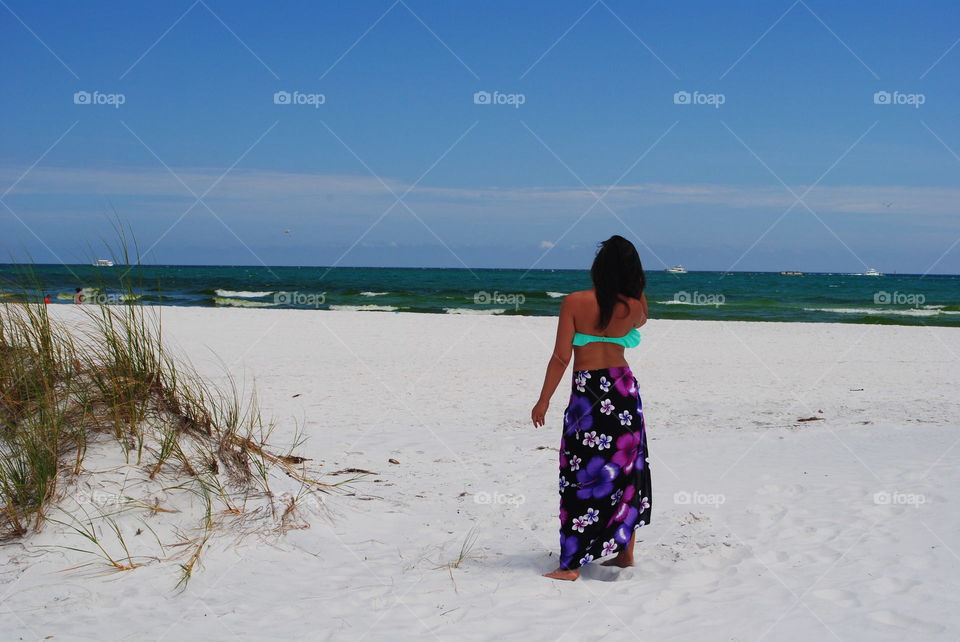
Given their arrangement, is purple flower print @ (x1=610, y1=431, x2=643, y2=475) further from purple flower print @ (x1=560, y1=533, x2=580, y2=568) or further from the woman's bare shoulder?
the woman's bare shoulder

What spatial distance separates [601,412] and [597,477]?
1.11 feet

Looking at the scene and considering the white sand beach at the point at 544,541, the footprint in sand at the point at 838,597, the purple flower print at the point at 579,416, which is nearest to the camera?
the white sand beach at the point at 544,541

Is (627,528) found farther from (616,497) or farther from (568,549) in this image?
(568,549)

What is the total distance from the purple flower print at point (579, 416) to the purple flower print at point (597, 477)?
0.57 feet

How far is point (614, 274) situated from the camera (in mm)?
3441

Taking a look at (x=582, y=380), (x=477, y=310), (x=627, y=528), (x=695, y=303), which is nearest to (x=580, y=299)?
(x=582, y=380)

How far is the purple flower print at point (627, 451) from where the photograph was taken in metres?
3.57

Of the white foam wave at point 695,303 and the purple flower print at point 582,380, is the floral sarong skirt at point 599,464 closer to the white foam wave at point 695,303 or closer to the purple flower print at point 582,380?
the purple flower print at point 582,380

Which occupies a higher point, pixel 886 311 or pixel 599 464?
pixel 886 311

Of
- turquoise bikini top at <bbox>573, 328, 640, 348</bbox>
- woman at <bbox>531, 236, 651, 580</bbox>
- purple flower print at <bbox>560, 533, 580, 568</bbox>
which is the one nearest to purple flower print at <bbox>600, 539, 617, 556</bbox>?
woman at <bbox>531, 236, 651, 580</bbox>

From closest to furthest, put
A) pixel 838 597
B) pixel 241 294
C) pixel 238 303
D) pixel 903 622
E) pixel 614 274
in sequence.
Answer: pixel 903 622 → pixel 838 597 → pixel 614 274 → pixel 238 303 → pixel 241 294

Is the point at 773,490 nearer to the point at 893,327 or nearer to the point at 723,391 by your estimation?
the point at 723,391

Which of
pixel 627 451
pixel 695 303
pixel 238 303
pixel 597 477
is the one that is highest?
pixel 695 303

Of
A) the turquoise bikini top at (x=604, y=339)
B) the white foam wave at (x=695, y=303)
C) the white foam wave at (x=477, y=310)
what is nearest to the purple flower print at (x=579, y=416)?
the turquoise bikini top at (x=604, y=339)
